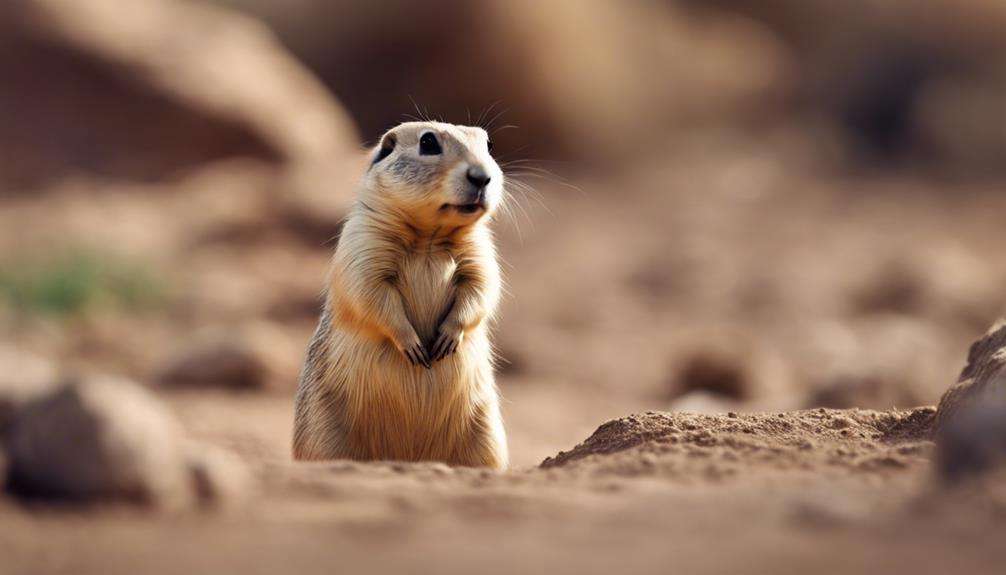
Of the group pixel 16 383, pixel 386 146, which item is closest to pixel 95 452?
pixel 16 383

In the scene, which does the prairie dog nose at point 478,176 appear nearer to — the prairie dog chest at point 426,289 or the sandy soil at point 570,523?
the prairie dog chest at point 426,289

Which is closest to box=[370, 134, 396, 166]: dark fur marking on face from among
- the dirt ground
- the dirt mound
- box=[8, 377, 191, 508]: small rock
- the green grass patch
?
the dirt ground

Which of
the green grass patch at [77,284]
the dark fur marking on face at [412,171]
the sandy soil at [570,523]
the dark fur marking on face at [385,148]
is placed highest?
the green grass patch at [77,284]

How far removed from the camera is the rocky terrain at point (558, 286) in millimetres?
3088

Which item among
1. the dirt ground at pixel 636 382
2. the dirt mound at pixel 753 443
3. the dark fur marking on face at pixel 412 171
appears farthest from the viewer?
the dark fur marking on face at pixel 412 171

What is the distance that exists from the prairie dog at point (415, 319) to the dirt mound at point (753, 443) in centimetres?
58

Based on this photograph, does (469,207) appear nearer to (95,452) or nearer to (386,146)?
(386,146)

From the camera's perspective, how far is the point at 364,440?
210 inches

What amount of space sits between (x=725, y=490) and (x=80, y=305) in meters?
9.47

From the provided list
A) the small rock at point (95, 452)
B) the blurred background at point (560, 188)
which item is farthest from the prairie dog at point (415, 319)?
the small rock at point (95, 452)

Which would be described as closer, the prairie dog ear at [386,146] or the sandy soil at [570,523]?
the sandy soil at [570,523]

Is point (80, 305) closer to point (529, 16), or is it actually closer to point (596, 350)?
point (596, 350)

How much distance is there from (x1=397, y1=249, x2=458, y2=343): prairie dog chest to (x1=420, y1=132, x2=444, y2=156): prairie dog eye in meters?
0.46

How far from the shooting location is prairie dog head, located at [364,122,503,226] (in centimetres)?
516
